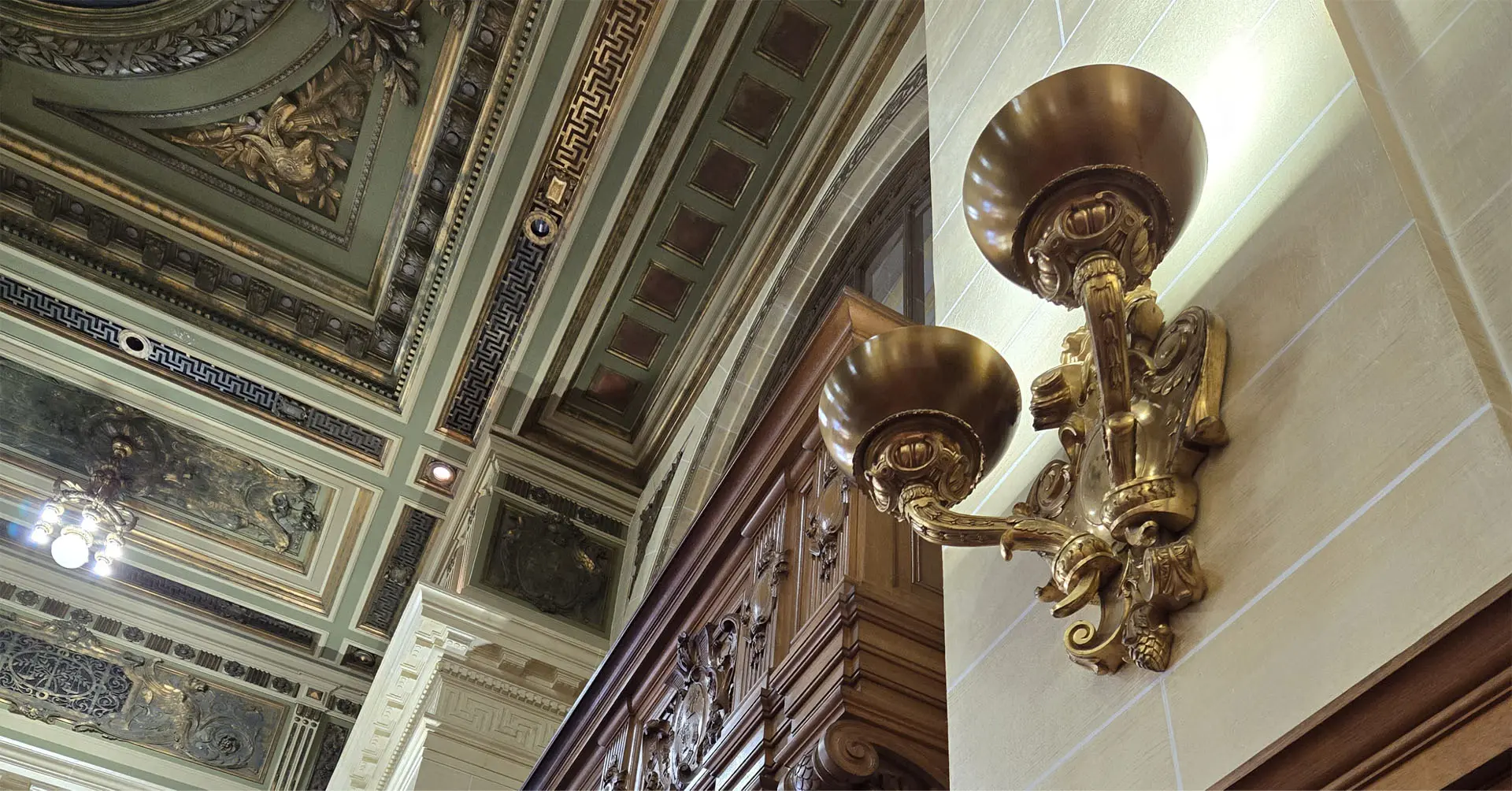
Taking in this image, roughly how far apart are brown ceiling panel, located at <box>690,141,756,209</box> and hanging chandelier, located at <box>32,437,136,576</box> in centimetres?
437

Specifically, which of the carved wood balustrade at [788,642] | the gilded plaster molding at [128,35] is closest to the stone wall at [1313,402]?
the carved wood balustrade at [788,642]

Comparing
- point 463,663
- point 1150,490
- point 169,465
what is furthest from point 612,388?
point 1150,490

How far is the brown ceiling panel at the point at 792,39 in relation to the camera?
19.4 feet

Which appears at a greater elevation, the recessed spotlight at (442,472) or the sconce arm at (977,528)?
the recessed spotlight at (442,472)

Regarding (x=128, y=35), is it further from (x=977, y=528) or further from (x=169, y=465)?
(x=977, y=528)

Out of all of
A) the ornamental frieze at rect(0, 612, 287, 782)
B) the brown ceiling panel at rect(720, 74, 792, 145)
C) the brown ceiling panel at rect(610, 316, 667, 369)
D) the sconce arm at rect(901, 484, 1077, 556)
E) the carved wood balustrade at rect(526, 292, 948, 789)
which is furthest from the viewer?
the ornamental frieze at rect(0, 612, 287, 782)

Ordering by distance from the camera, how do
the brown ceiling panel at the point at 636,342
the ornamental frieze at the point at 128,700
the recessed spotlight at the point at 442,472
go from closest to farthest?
the brown ceiling panel at the point at 636,342 < the recessed spotlight at the point at 442,472 < the ornamental frieze at the point at 128,700

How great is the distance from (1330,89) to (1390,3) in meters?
0.11

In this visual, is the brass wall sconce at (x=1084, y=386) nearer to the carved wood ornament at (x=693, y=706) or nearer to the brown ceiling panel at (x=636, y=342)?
the carved wood ornament at (x=693, y=706)

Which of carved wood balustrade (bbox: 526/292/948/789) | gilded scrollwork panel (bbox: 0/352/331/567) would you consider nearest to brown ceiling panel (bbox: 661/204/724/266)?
gilded scrollwork panel (bbox: 0/352/331/567)

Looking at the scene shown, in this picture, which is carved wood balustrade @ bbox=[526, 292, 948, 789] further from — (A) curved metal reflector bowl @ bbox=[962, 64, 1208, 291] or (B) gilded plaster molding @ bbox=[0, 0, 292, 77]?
(B) gilded plaster molding @ bbox=[0, 0, 292, 77]

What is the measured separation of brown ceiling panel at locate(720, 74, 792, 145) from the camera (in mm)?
6164

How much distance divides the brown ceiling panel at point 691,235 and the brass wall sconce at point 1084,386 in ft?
17.3

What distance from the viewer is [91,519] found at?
773 centimetres
